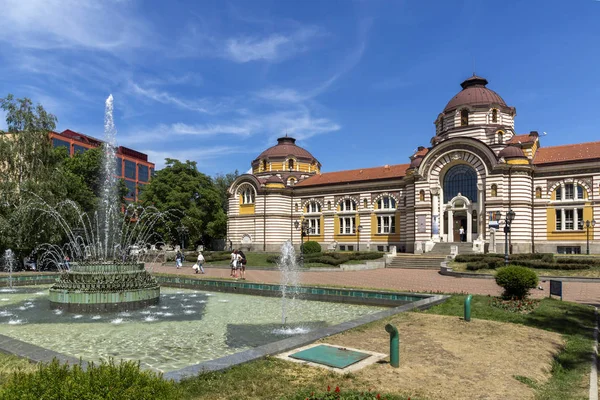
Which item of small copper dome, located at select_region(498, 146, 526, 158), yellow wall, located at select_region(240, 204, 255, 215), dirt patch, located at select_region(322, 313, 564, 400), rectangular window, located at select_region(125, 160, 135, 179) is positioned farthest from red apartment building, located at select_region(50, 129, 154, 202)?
dirt patch, located at select_region(322, 313, 564, 400)

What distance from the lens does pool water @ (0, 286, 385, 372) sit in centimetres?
939

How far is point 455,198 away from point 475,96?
36.3 feet

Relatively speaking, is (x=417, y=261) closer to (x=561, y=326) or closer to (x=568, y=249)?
(x=568, y=249)

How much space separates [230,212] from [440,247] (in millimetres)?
27592

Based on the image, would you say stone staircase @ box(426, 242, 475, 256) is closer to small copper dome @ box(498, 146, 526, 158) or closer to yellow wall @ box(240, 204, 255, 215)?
small copper dome @ box(498, 146, 526, 158)

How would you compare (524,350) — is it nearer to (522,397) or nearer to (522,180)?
(522,397)

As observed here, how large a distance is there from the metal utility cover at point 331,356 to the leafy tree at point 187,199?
4220cm

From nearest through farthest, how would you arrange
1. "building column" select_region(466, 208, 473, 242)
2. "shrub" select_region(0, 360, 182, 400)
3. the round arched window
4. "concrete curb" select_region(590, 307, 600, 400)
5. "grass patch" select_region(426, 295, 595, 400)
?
"shrub" select_region(0, 360, 182, 400) < "concrete curb" select_region(590, 307, 600, 400) < "grass patch" select_region(426, 295, 595, 400) < the round arched window < "building column" select_region(466, 208, 473, 242)

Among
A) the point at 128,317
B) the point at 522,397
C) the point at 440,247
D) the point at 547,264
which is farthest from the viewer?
the point at 440,247

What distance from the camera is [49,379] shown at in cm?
385

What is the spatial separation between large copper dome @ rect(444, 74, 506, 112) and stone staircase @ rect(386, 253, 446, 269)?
16713mm

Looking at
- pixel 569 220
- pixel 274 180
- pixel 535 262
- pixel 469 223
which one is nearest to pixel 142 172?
pixel 274 180

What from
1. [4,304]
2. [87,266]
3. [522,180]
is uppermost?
[522,180]

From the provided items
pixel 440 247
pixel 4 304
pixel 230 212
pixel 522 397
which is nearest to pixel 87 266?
pixel 4 304
